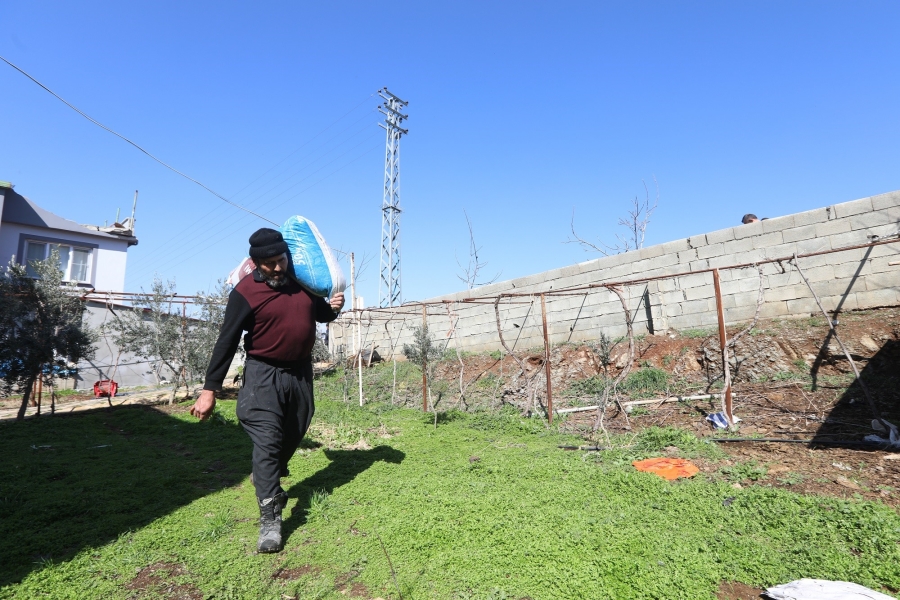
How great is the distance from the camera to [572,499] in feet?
10.7

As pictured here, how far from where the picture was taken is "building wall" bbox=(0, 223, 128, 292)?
51.8 feet

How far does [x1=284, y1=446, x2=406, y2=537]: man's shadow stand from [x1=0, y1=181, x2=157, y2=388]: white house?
11.8 meters

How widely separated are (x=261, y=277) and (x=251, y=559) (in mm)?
1584

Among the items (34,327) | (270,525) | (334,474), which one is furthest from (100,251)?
(270,525)

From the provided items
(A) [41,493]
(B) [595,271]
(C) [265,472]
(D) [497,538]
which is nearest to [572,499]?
(D) [497,538]

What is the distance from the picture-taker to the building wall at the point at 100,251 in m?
15.8

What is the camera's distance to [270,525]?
2.71 metres

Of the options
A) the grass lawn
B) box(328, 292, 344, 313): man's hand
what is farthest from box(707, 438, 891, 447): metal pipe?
box(328, 292, 344, 313): man's hand

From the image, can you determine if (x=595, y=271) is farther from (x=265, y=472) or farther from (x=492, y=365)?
(x=265, y=472)

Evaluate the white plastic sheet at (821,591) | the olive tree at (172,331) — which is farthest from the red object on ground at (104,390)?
the white plastic sheet at (821,591)

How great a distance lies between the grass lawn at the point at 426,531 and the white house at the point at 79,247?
10.9 metres

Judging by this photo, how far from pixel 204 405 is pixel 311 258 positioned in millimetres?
1091

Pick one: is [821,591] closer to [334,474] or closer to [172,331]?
[334,474]

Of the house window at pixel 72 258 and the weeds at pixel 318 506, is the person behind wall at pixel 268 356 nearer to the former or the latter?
the weeds at pixel 318 506
